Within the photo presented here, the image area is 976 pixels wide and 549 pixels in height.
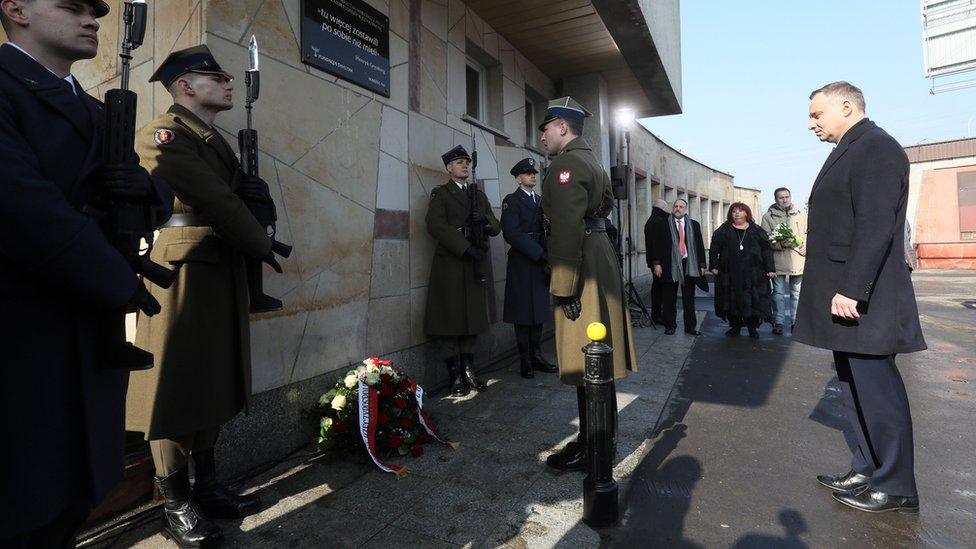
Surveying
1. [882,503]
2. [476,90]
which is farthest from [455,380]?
[476,90]

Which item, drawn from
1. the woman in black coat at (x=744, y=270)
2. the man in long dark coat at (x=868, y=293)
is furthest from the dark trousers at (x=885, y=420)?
the woman in black coat at (x=744, y=270)

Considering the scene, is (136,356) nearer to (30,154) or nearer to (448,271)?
(30,154)

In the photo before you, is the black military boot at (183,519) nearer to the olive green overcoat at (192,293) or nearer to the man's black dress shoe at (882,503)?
the olive green overcoat at (192,293)

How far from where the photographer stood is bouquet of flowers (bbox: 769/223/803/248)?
6.95 m

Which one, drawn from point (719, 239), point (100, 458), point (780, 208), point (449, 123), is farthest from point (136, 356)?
point (780, 208)

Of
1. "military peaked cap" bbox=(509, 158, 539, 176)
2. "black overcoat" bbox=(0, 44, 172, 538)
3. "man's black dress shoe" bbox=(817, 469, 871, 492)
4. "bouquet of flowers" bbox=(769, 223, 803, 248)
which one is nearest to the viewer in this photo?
"black overcoat" bbox=(0, 44, 172, 538)

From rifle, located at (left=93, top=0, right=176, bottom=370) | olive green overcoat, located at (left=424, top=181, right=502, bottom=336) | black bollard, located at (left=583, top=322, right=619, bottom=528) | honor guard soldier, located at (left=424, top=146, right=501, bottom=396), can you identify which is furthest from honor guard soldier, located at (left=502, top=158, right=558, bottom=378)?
rifle, located at (left=93, top=0, right=176, bottom=370)

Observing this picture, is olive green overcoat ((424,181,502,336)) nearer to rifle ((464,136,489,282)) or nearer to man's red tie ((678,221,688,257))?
rifle ((464,136,489,282))

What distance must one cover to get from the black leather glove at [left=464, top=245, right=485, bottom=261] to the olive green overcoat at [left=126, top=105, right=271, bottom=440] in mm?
2304

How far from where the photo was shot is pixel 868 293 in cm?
234

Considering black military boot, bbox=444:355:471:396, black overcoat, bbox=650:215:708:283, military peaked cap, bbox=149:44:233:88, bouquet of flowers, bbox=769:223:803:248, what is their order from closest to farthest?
military peaked cap, bbox=149:44:233:88
black military boot, bbox=444:355:471:396
bouquet of flowers, bbox=769:223:803:248
black overcoat, bbox=650:215:708:283

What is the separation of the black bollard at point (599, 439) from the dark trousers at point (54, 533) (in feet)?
6.21

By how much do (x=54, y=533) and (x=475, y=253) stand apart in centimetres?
350

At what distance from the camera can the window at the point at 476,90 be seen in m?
6.30
